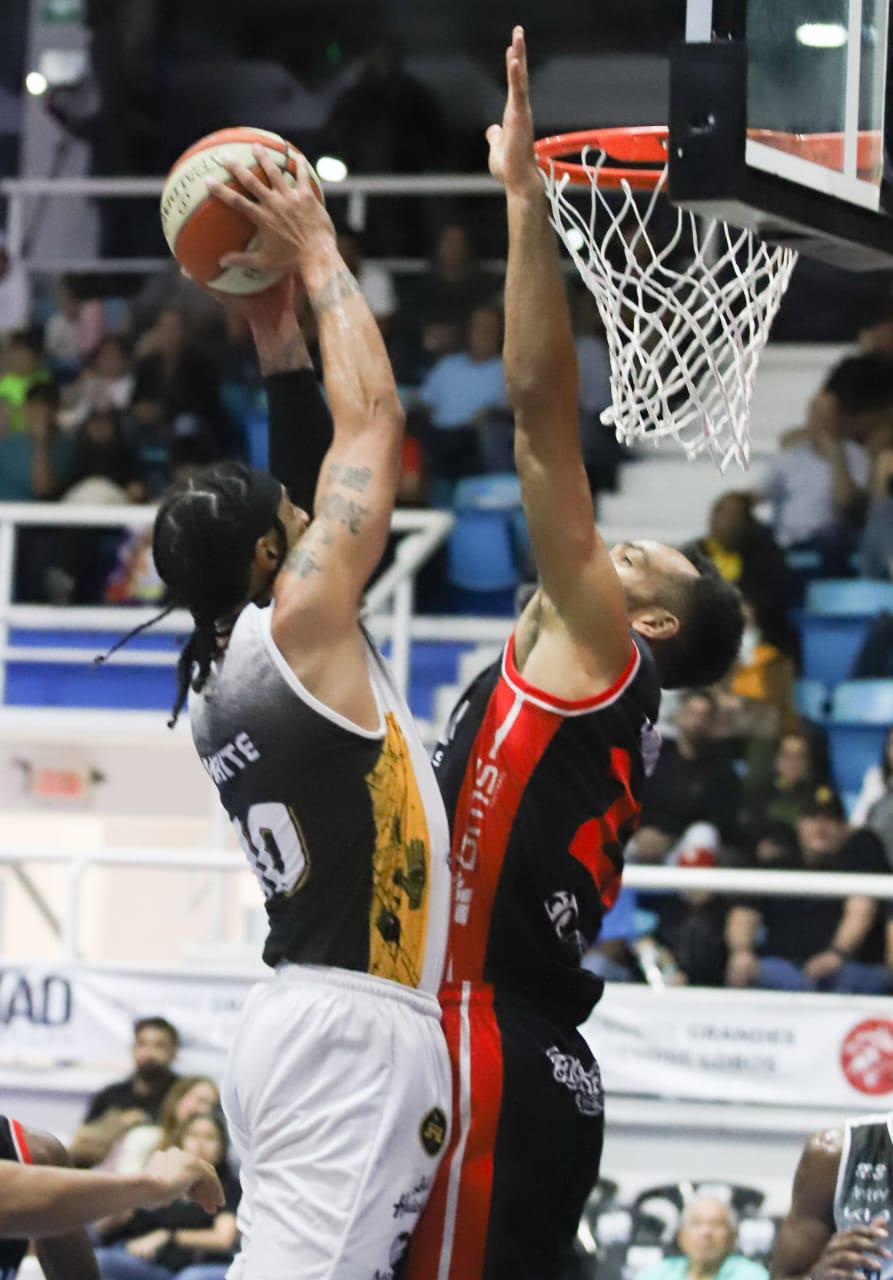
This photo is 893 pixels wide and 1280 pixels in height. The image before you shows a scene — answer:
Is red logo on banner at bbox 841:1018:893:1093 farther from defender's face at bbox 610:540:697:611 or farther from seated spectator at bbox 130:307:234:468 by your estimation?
seated spectator at bbox 130:307:234:468

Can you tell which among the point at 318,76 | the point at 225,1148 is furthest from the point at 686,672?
the point at 318,76

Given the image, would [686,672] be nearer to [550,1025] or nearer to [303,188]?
[550,1025]

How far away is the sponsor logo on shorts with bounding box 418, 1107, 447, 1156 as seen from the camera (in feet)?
10.9

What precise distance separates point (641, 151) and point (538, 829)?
165 centimetres

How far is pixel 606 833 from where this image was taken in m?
3.69

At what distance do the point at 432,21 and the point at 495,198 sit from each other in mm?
2742

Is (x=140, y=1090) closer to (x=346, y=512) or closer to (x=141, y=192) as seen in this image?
(x=346, y=512)

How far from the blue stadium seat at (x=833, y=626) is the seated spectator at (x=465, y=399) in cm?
186

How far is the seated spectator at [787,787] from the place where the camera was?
8.55 metres

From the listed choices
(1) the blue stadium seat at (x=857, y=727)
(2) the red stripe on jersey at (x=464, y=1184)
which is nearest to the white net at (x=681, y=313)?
(2) the red stripe on jersey at (x=464, y=1184)

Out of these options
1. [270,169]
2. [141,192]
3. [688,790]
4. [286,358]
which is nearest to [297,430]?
[286,358]

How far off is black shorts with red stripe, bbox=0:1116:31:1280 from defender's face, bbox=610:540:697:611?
1.61 meters

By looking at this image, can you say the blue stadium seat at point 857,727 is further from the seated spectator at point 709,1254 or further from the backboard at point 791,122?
the backboard at point 791,122

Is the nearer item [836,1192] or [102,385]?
[836,1192]
